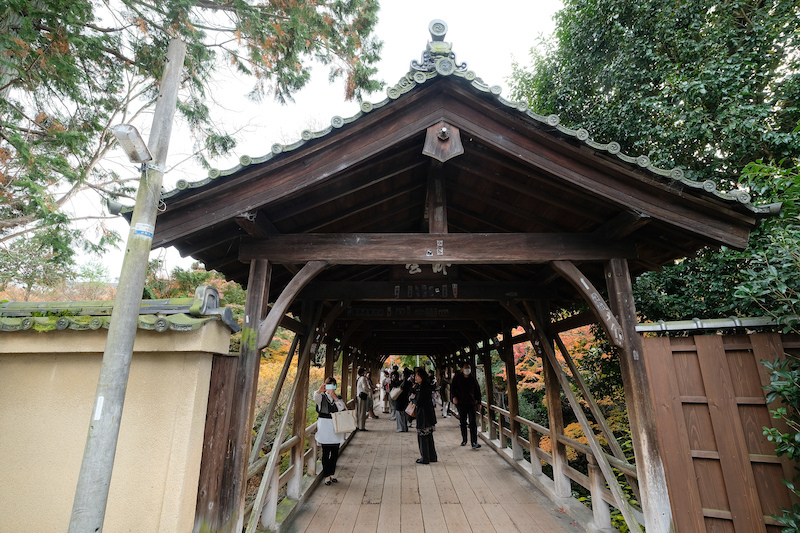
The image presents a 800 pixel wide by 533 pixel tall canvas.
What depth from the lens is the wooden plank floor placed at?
407cm

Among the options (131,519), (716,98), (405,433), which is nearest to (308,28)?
(716,98)

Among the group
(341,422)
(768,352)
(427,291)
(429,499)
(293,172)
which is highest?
(293,172)

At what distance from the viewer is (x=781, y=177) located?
2.96m

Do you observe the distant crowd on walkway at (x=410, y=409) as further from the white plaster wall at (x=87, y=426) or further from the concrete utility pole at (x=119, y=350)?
the concrete utility pole at (x=119, y=350)

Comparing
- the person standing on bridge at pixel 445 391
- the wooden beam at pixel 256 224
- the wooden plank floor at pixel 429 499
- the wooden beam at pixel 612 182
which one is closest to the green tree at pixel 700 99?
the wooden beam at pixel 612 182

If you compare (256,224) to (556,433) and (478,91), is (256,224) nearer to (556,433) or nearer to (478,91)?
(478,91)

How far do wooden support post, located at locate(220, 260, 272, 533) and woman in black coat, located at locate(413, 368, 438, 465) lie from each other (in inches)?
158

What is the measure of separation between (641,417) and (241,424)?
3230 millimetres

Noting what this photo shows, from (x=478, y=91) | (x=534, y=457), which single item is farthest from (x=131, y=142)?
(x=534, y=457)

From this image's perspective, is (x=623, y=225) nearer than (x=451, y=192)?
Yes

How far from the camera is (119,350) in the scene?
208 cm

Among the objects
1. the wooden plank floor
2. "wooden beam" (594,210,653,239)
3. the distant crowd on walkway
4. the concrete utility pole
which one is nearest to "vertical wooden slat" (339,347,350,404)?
the distant crowd on walkway

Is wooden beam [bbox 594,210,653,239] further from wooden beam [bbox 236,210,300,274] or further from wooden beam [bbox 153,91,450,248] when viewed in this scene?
wooden beam [bbox 236,210,300,274]

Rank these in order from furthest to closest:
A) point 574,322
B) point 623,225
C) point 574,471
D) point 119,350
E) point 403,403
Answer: point 403,403 < point 574,471 < point 574,322 < point 623,225 < point 119,350
